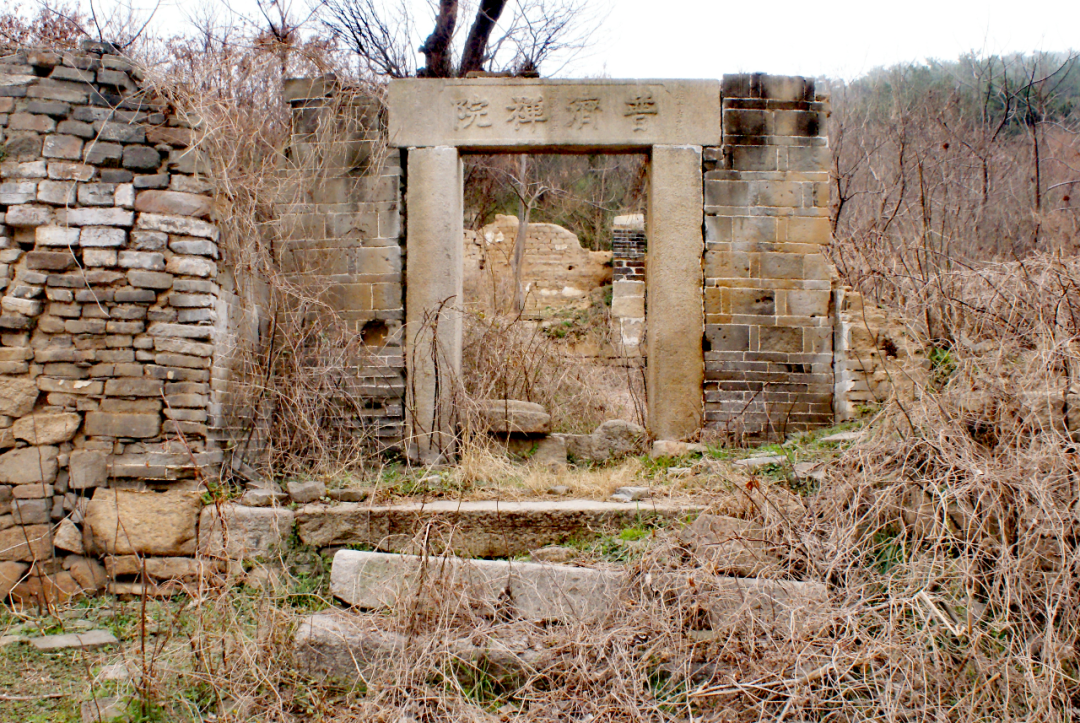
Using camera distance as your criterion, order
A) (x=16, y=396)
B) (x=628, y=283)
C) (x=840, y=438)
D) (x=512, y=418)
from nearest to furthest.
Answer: (x=16, y=396) → (x=840, y=438) → (x=512, y=418) → (x=628, y=283)

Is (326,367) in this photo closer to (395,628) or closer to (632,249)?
(395,628)

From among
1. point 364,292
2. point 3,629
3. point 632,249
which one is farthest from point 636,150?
point 632,249

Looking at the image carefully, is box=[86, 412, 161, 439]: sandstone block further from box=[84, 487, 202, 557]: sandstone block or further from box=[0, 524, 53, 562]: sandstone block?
box=[0, 524, 53, 562]: sandstone block

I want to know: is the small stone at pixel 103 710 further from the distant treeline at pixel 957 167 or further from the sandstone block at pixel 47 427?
the distant treeline at pixel 957 167

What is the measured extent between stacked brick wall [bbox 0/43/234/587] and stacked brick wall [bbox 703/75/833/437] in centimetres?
375

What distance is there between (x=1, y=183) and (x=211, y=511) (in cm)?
220

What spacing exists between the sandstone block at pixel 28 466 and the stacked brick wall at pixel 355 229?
7.28 ft

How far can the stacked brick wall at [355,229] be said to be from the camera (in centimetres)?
629

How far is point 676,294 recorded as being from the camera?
6.39 m

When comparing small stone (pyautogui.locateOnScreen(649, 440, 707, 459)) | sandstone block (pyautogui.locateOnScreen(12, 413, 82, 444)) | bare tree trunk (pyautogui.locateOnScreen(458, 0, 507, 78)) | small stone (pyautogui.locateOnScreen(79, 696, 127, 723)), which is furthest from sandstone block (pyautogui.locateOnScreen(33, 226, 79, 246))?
bare tree trunk (pyautogui.locateOnScreen(458, 0, 507, 78))

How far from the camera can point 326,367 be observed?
19.4 ft

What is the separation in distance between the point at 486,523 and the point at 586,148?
11.0ft

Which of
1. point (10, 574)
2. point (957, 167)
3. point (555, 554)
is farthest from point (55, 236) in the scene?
point (957, 167)

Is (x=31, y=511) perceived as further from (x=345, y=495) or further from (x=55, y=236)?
(x=345, y=495)
